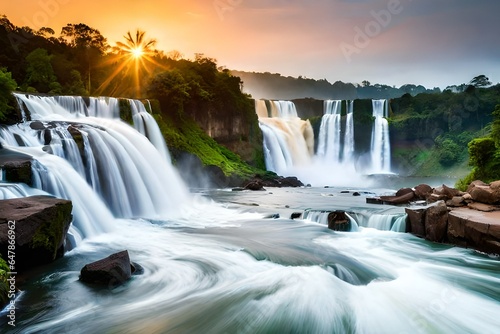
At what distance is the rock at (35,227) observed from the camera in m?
6.11

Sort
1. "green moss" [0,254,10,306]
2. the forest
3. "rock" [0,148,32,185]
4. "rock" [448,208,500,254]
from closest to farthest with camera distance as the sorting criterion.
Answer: "green moss" [0,254,10,306]
"rock" [0,148,32,185]
"rock" [448,208,500,254]
the forest

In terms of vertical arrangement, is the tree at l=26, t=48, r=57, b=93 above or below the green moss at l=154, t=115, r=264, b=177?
above

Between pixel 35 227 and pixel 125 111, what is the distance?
19026 millimetres

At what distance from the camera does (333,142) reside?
165ft

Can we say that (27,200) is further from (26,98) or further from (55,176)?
(26,98)

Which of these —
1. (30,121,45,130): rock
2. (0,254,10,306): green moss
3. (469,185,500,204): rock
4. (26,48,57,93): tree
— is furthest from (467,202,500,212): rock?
(26,48,57,93): tree

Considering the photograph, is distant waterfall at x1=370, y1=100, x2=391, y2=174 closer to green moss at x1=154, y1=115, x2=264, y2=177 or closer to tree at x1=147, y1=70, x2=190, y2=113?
green moss at x1=154, y1=115, x2=264, y2=177

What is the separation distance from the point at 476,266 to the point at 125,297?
26.1 ft

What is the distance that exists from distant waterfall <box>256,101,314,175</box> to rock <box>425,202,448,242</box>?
30.0 metres

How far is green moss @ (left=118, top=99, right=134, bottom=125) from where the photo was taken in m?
23.8

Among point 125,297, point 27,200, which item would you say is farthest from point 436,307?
point 27,200

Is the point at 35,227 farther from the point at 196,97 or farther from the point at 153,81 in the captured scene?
the point at 196,97

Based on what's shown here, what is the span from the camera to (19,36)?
36.8 metres

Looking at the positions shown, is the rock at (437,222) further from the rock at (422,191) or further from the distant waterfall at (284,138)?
the distant waterfall at (284,138)
